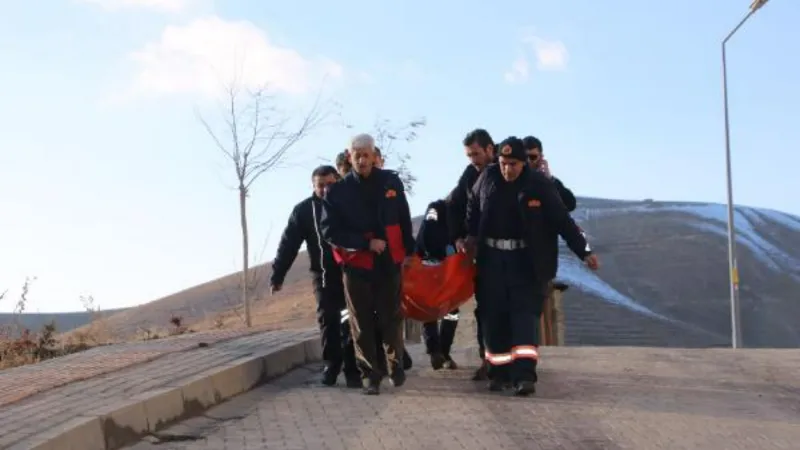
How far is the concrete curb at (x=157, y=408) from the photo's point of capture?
6496mm

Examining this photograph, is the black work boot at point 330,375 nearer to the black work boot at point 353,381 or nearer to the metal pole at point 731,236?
the black work boot at point 353,381

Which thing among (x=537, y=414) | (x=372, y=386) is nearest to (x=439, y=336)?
(x=372, y=386)

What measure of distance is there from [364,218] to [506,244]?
46.0 inches

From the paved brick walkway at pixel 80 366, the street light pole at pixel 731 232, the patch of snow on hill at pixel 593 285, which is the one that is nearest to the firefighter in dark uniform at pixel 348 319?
the paved brick walkway at pixel 80 366

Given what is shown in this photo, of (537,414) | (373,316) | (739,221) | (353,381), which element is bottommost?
(537,414)

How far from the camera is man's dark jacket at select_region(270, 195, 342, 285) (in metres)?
9.62

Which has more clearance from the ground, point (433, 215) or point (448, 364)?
point (433, 215)

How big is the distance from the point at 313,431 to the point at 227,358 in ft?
9.82

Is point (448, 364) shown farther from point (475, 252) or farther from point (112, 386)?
point (112, 386)

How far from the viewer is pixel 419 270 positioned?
991 centimetres

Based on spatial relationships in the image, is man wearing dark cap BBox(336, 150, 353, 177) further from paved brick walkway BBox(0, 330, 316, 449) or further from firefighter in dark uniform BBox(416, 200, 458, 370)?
paved brick walkway BBox(0, 330, 316, 449)

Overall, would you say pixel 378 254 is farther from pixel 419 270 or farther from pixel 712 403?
pixel 712 403

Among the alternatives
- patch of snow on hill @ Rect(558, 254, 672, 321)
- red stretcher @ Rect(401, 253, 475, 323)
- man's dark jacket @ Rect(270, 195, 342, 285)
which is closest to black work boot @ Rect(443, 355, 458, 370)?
red stretcher @ Rect(401, 253, 475, 323)

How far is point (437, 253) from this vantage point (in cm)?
1035
